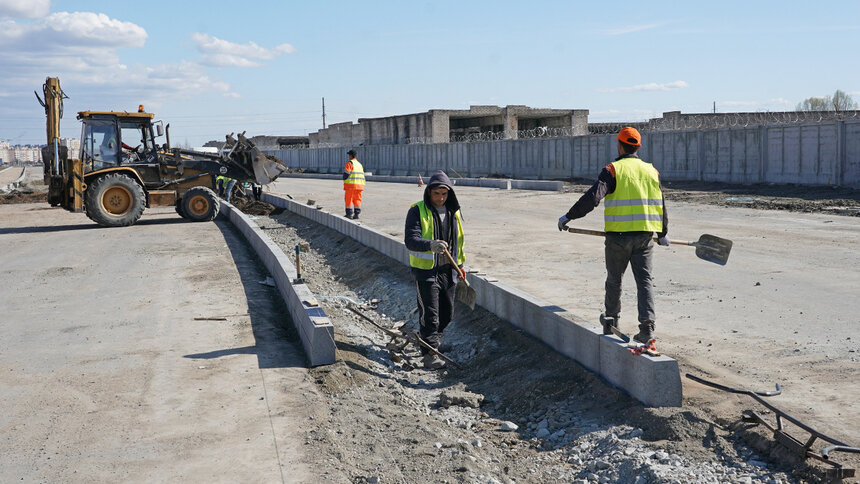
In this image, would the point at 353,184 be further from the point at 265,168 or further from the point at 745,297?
the point at 745,297

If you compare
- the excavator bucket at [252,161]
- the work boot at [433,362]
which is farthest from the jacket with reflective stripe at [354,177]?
the work boot at [433,362]

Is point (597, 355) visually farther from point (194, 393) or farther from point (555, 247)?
point (555, 247)

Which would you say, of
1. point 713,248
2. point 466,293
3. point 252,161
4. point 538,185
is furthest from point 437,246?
point 538,185

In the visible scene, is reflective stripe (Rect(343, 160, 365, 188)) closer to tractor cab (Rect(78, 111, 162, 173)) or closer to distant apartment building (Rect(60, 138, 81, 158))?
tractor cab (Rect(78, 111, 162, 173))

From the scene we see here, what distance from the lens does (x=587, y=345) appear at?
6316 mm

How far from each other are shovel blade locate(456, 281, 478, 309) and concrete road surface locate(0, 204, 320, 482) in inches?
64.8

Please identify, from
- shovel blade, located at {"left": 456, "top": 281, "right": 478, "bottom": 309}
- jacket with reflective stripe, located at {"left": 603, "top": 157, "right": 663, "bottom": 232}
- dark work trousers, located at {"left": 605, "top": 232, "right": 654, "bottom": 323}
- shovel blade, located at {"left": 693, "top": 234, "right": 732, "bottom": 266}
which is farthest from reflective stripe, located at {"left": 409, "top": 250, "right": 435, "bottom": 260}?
shovel blade, located at {"left": 693, "top": 234, "right": 732, "bottom": 266}

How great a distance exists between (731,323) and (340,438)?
4.31 m

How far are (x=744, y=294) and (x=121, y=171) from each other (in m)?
15.9

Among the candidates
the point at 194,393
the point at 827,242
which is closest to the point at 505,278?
the point at 194,393

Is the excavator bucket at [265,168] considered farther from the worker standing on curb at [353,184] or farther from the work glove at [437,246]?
the work glove at [437,246]

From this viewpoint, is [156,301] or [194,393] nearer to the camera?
[194,393]

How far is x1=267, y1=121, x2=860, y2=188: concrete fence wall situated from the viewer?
78.4 feet

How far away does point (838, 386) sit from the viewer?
18.6 ft
